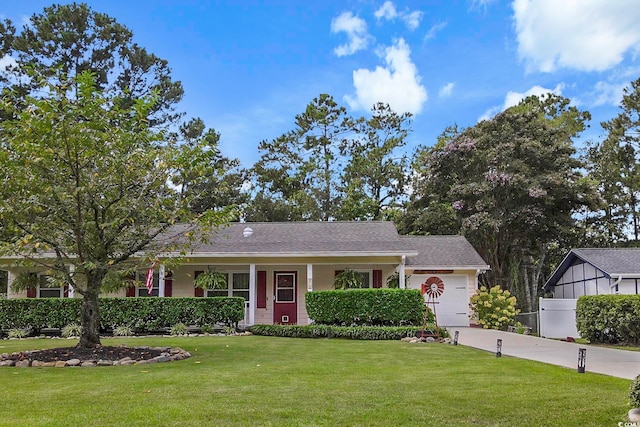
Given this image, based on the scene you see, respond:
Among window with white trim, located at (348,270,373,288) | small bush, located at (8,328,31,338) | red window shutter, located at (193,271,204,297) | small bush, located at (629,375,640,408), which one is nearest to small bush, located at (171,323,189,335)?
red window shutter, located at (193,271,204,297)

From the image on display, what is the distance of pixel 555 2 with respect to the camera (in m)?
12.9

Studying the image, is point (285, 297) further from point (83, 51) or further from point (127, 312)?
point (83, 51)

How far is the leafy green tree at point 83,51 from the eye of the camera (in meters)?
28.7

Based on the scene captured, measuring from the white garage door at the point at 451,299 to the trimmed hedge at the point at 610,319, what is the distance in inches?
234

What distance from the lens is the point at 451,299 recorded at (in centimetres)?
2052

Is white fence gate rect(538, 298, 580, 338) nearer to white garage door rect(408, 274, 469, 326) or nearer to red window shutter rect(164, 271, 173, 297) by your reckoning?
white garage door rect(408, 274, 469, 326)

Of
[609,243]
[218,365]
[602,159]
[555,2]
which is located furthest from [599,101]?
[218,365]

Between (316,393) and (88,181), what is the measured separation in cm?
625

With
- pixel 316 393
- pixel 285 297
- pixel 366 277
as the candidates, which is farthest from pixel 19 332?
pixel 316 393

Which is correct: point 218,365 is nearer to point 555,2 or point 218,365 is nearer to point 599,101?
point 555,2

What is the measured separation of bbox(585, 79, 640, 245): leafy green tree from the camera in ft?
89.9

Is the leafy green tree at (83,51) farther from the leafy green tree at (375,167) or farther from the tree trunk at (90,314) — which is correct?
the tree trunk at (90,314)

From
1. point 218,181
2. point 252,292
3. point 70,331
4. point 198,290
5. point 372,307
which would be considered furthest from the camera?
point 218,181

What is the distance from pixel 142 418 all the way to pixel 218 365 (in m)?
4.21
